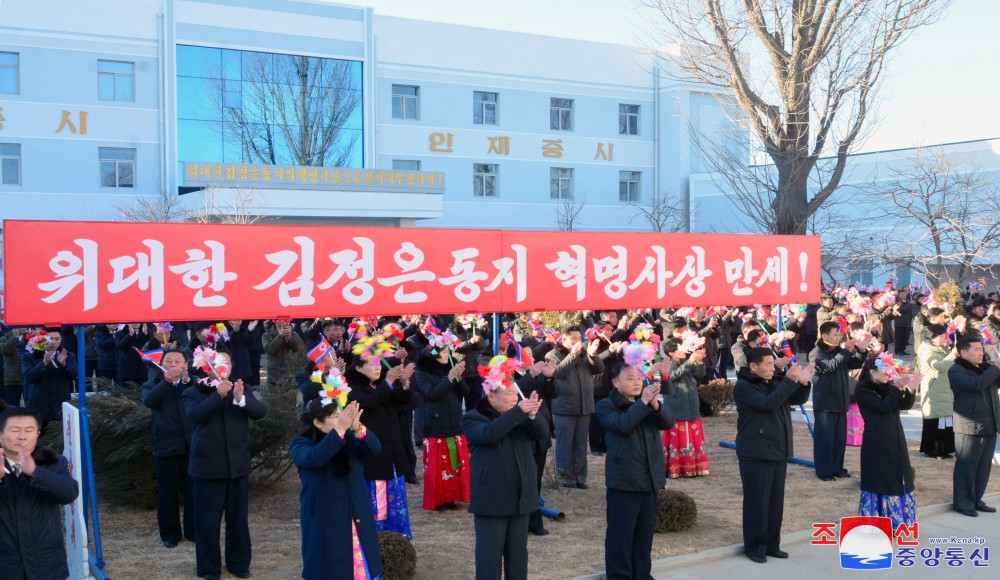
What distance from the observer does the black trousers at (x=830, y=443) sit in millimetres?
10234

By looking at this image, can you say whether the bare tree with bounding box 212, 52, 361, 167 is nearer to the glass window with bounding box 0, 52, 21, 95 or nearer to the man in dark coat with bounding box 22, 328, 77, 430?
the glass window with bounding box 0, 52, 21, 95

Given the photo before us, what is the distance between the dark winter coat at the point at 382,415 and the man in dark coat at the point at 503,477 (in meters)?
1.27

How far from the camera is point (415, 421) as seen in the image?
11.9m

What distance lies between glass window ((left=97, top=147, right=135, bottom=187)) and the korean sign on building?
7.15 feet

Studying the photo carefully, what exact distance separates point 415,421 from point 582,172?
25156 millimetres

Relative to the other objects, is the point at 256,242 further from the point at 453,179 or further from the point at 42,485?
the point at 453,179

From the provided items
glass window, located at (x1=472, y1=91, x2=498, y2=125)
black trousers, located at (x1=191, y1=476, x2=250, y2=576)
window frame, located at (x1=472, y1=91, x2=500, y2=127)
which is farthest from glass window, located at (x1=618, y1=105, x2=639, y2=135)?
black trousers, located at (x1=191, y1=476, x2=250, y2=576)

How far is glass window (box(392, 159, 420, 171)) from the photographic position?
32500mm

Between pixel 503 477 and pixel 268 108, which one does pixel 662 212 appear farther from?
pixel 503 477

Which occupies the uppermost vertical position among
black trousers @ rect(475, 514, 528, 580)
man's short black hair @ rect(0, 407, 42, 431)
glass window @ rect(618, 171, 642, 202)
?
glass window @ rect(618, 171, 642, 202)

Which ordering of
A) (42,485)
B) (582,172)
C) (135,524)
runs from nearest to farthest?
(42,485) < (135,524) < (582,172)

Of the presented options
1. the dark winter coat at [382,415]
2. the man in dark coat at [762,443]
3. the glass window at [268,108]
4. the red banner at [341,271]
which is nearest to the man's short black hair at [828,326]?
the red banner at [341,271]

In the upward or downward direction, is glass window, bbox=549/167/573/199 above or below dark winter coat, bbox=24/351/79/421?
above

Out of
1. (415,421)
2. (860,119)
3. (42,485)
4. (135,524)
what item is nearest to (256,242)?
(42,485)
